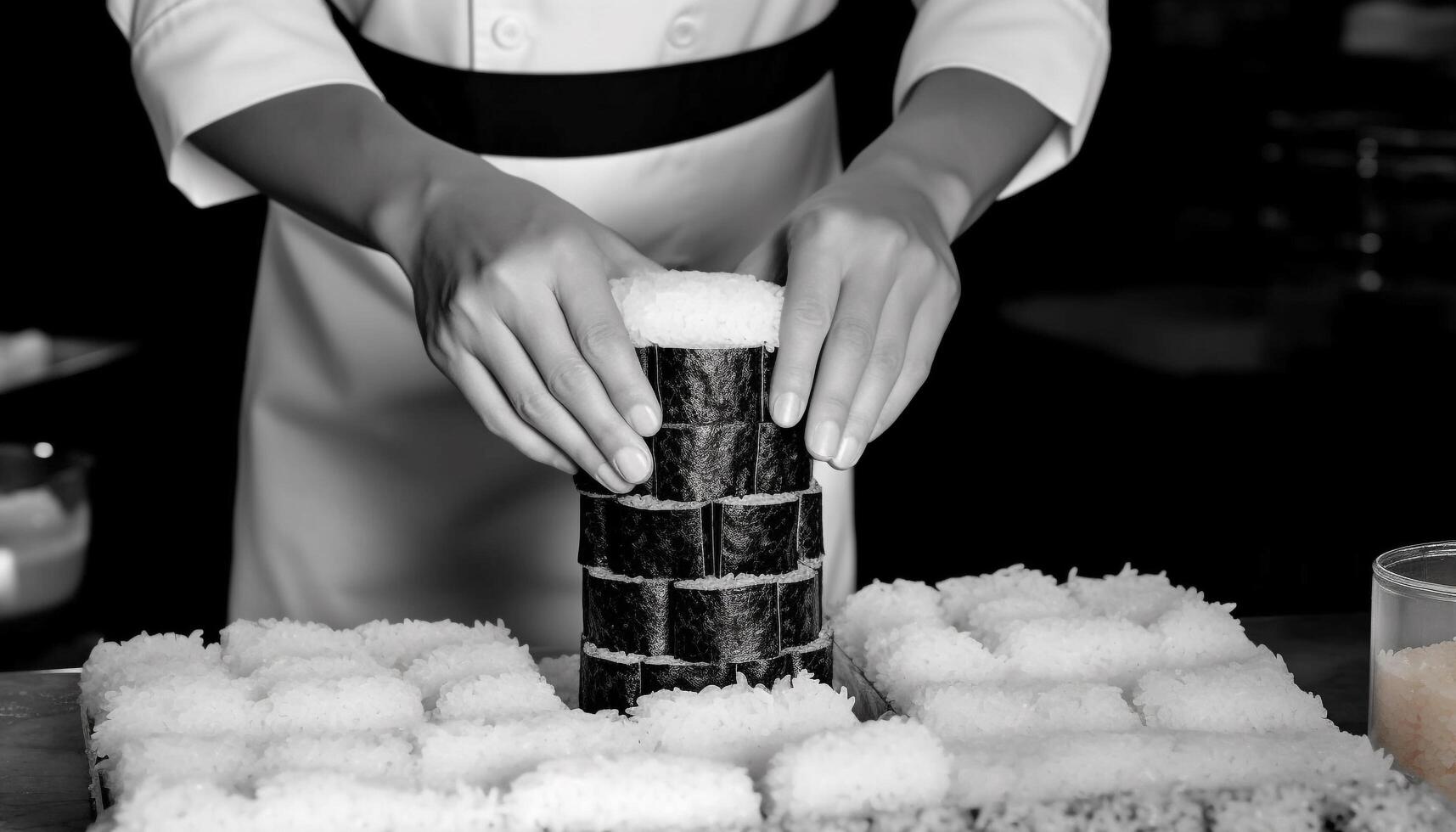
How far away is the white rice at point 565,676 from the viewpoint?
1.18 metres

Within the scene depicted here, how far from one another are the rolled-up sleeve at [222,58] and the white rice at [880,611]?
0.70 meters

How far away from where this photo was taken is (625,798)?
86cm

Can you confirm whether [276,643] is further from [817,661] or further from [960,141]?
[960,141]

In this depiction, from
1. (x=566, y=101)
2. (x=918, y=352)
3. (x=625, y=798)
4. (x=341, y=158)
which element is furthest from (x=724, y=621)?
(x=566, y=101)

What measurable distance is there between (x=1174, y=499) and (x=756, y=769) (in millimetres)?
3055

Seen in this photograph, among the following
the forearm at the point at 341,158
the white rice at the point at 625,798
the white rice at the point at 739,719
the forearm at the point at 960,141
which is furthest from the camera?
the forearm at the point at 960,141

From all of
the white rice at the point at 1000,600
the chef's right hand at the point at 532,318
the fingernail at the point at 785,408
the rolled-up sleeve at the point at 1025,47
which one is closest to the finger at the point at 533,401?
the chef's right hand at the point at 532,318

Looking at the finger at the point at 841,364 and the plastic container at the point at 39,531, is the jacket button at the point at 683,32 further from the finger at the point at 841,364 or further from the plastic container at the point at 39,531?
the plastic container at the point at 39,531

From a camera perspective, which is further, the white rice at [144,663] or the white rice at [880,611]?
the white rice at [880,611]

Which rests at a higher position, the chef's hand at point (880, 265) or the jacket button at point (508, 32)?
the jacket button at point (508, 32)

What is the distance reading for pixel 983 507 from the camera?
417 centimetres

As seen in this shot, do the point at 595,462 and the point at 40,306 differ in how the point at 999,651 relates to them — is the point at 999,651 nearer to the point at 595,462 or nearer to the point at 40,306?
the point at 595,462

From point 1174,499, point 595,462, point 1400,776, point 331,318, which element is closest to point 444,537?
point 331,318

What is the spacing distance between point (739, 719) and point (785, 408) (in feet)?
0.70
